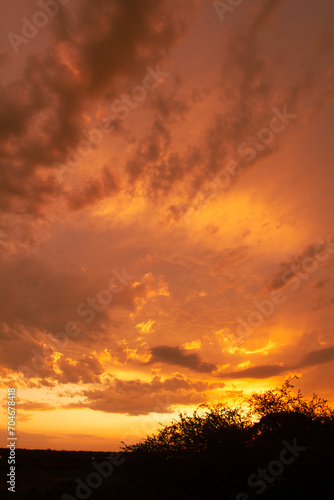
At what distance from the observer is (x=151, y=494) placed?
699 inches

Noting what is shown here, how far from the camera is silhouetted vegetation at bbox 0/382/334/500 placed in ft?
50.6

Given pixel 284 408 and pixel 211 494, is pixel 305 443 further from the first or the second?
pixel 211 494

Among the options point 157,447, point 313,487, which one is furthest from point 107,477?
point 313,487

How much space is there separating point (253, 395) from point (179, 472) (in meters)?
7.29

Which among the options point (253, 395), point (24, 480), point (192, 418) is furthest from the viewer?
point (24, 480)

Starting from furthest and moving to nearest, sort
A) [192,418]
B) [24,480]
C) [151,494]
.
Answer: [24,480]
[192,418]
[151,494]

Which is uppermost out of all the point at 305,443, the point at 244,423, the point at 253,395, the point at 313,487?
the point at 253,395

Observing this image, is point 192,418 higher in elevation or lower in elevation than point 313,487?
higher

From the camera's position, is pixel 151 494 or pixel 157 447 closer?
pixel 151 494

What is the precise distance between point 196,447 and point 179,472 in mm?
1663

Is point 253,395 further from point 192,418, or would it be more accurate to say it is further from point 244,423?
point 192,418

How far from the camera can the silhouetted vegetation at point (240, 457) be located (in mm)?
15414

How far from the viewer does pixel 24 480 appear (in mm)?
36812

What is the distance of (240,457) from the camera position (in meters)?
17.9
